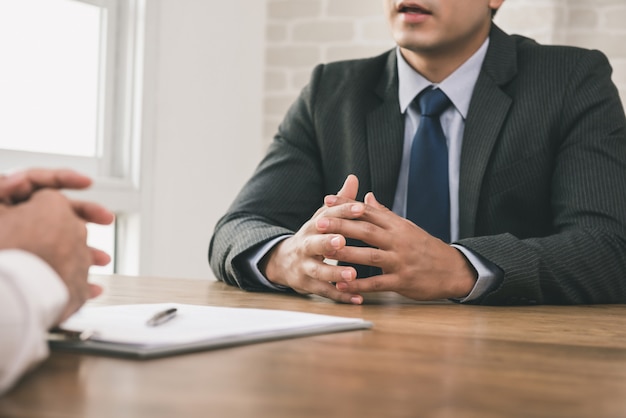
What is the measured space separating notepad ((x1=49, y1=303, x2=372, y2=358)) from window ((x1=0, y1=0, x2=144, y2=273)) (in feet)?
6.06

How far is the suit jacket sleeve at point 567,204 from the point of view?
137 centimetres

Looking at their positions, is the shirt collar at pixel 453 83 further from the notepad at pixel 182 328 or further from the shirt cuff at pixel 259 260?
the notepad at pixel 182 328

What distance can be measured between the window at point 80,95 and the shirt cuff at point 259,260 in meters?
1.37

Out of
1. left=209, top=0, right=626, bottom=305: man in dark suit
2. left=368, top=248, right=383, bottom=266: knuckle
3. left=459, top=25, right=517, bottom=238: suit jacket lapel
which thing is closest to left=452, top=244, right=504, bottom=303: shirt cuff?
left=209, top=0, right=626, bottom=305: man in dark suit

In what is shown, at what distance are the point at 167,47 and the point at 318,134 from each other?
1.41m

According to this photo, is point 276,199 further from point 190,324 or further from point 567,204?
point 190,324

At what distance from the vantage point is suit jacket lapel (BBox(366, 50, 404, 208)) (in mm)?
1829

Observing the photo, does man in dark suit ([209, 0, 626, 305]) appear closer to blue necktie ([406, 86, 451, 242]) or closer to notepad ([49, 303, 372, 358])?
blue necktie ([406, 86, 451, 242])

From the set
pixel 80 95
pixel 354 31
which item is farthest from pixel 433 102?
pixel 354 31

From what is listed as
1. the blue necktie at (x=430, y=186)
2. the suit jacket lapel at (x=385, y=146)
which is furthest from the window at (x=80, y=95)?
the blue necktie at (x=430, y=186)

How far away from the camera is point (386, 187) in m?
1.83

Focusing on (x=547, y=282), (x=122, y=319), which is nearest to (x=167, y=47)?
(x=547, y=282)

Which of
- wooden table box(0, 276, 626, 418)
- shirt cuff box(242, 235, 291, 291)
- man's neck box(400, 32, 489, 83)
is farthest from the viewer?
man's neck box(400, 32, 489, 83)

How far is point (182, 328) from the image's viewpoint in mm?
785
